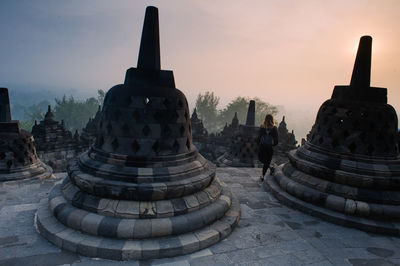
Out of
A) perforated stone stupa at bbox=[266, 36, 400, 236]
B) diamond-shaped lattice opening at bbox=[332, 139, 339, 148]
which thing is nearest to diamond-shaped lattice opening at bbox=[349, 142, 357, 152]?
perforated stone stupa at bbox=[266, 36, 400, 236]

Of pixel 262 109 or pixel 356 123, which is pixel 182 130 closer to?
pixel 356 123

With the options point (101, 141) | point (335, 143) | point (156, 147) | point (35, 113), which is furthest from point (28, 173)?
point (35, 113)

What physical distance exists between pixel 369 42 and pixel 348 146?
89.4 inches

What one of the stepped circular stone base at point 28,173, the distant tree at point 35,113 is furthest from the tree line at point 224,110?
the stepped circular stone base at point 28,173

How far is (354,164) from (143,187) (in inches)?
158

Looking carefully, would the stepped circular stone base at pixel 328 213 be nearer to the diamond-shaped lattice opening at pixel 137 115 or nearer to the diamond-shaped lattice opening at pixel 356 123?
the diamond-shaped lattice opening at pixel 356 123

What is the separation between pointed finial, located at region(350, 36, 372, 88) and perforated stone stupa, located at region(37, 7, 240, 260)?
369 centimetres

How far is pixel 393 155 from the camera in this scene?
4645mm

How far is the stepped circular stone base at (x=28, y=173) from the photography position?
7.10 metres

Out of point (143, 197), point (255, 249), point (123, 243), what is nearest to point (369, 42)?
point (255, 249)

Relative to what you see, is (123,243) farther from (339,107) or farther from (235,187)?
(339,107)

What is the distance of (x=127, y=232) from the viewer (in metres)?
3.02

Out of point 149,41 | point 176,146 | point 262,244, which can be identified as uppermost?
point 149,41

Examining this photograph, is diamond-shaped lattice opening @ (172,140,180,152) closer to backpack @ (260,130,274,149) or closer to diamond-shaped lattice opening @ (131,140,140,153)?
diamond-shaped lattice opening @ (131,140,140,153)
